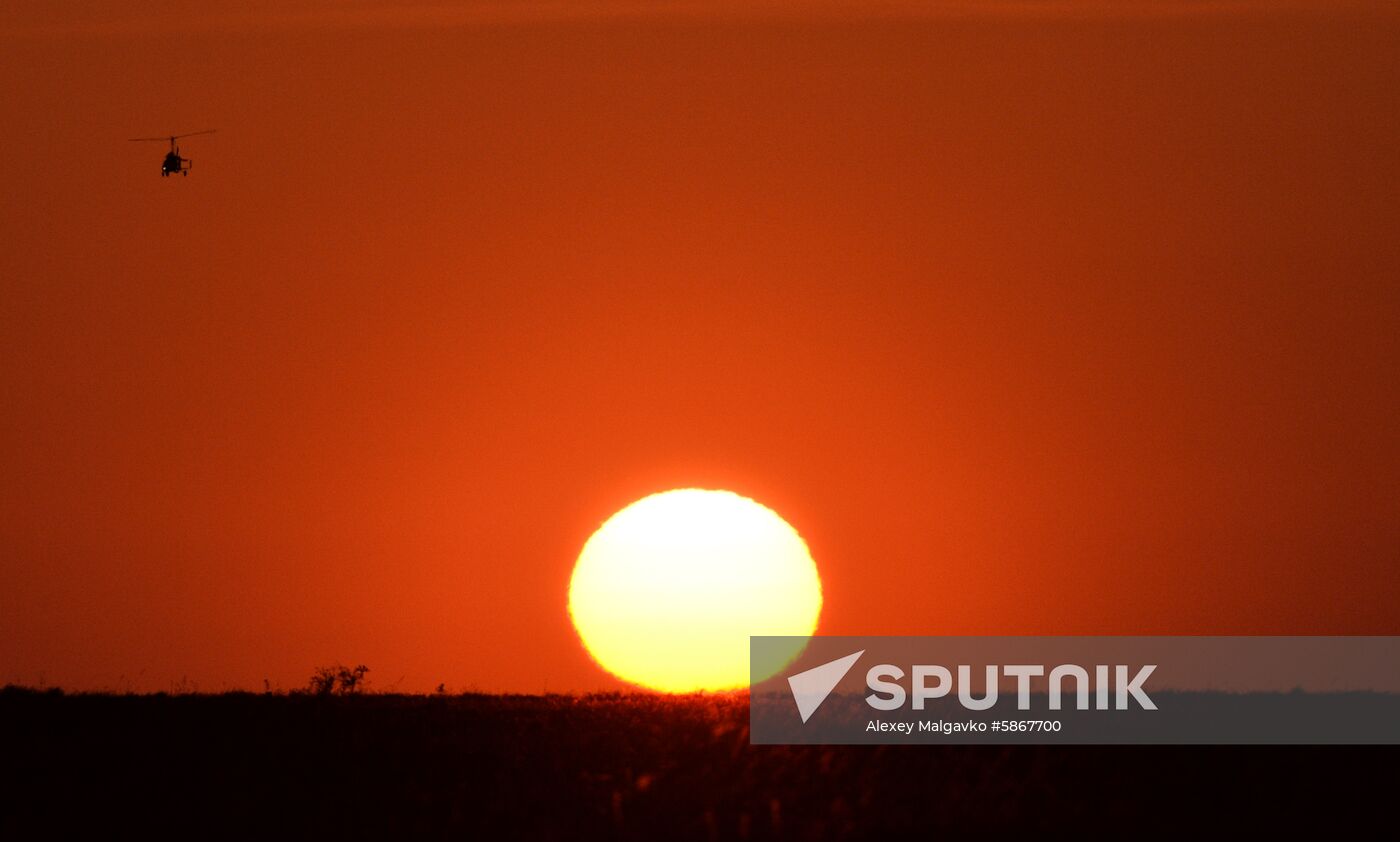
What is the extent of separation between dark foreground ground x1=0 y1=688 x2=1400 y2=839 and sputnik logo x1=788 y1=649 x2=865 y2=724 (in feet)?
4.36

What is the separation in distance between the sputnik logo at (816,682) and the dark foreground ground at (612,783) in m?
1.33

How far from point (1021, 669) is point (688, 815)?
551 inches

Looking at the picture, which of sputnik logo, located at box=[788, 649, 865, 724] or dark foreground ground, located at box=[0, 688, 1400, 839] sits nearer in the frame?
dark foreground ground, located at box=[0, 688, 1400, 839]

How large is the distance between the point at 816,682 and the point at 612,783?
976cm

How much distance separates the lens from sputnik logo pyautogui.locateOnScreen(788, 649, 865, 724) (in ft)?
83.0

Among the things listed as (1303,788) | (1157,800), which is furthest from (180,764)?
(1303,788)

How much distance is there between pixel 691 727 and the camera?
76.9ft

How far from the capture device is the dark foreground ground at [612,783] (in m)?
18.3

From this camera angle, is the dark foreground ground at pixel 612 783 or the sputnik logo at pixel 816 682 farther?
the sputnik logo at pixel 816 682

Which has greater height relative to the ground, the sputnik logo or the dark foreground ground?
the sputnik logo

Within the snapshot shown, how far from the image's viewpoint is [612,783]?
65.7ft

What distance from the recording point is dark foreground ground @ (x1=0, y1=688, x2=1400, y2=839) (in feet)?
60.0

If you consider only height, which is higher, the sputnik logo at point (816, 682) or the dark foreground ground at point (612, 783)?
the sputnik logo at point (816, 682)

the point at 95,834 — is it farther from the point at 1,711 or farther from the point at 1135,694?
the point at 1135,694
